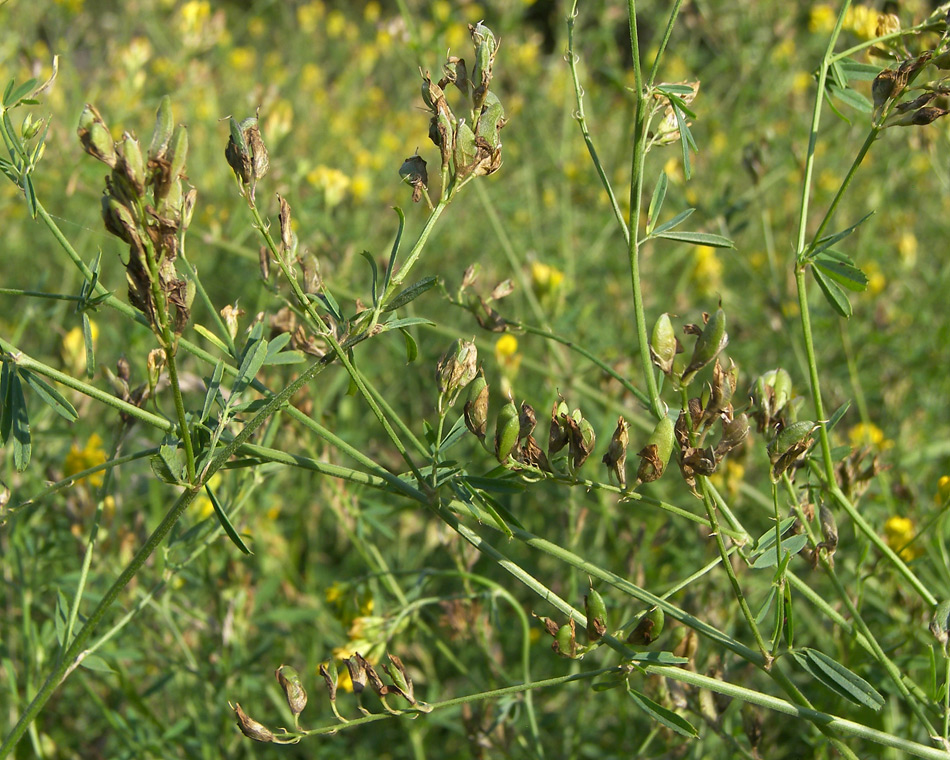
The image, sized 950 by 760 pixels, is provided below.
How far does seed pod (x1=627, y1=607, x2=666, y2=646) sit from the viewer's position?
0.93m

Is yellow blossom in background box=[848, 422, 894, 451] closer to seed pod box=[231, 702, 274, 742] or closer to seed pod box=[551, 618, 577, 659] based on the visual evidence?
seed pod box=[551, 618, 577, 659]

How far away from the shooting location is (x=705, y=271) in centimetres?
307

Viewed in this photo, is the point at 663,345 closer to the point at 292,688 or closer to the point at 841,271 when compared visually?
the point at 841,271

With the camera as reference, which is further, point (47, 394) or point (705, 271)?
point (705, 271)

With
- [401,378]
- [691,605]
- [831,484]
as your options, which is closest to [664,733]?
[691,605]

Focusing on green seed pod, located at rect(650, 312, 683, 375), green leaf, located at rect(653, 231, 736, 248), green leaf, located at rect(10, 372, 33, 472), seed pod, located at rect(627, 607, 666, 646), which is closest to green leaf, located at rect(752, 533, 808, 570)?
seed pod, located at rect(627, 607, 666, 646)

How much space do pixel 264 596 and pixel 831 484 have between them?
134cm

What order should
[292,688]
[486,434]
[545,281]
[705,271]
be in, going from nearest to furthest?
[292,688] → [486,434] → [545,281] → [705,271]

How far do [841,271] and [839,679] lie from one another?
1.63 ft

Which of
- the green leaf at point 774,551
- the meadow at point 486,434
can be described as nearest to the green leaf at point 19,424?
the meadow at point 486,434

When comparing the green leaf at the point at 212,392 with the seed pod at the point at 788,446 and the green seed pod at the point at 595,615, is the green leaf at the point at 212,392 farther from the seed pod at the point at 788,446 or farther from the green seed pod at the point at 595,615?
the seed pod at the point at 788,446

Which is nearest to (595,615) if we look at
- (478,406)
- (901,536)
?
(478,406)

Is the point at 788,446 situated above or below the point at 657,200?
below

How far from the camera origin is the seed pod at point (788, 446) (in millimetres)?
949
